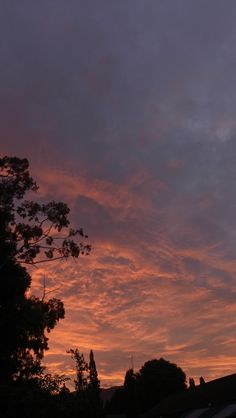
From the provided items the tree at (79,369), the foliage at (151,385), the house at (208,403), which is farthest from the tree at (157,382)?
the tree at (79,369)

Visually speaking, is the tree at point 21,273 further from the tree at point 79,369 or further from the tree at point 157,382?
the tree at point 157,382

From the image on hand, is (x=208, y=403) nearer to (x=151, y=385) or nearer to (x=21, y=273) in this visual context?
(x=21, y=273)

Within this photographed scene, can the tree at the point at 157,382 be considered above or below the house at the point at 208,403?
above

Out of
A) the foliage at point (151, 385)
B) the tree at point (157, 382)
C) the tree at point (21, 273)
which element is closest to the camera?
the tree at point (21, 273)

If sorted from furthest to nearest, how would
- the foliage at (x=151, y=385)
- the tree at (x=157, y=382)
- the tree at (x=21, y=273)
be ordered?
1. the tree at (x=157, y=382)
2. the foliage at (x=151, y=385)
3. the tree at (x=21, y=273)

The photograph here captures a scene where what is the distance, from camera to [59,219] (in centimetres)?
3250

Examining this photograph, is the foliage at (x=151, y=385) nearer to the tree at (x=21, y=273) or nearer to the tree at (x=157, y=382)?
the tree at (x=157, y=382)

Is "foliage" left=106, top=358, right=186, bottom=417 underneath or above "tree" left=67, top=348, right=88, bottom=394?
above

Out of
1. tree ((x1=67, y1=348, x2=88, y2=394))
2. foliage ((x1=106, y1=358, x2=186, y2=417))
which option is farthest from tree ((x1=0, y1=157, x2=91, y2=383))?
foliage ((x1=106, y1=358, x2=186, y2=417))

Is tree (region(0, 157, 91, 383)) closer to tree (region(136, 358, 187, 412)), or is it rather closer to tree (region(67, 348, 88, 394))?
tree (region(67, 348, 88, 394))

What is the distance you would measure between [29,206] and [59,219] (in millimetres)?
2134

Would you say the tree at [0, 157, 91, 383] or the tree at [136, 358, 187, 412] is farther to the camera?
the tree at [136, 358, 187, 412]

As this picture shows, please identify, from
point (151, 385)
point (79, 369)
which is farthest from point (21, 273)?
point (151, 385)

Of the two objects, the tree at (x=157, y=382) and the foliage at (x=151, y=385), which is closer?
the foliage at (x=151, y=385)
